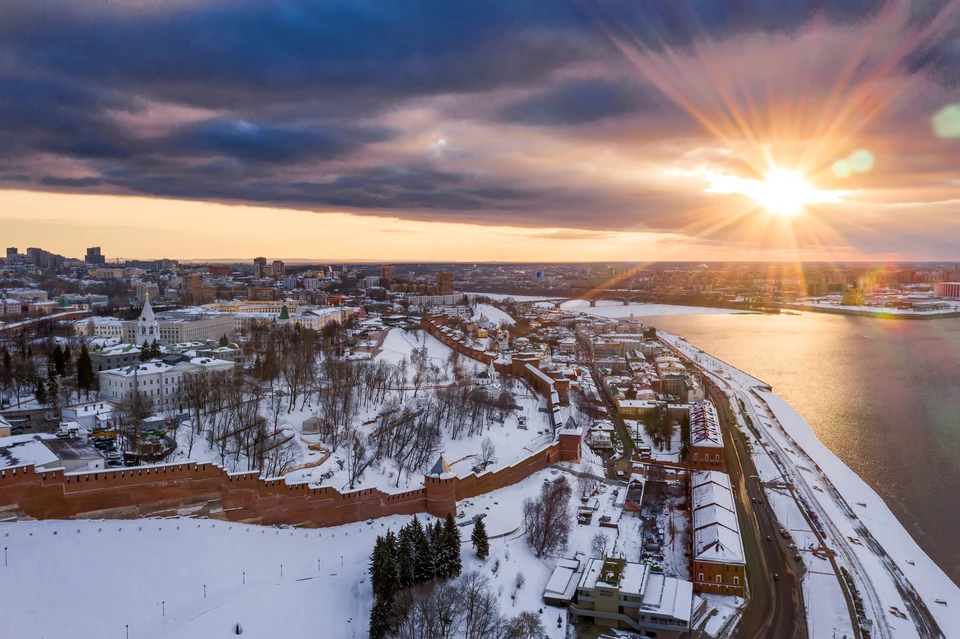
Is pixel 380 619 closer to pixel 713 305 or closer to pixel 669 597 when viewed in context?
pixel 669 597

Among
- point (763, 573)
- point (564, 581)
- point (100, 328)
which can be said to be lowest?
point (763, 573)

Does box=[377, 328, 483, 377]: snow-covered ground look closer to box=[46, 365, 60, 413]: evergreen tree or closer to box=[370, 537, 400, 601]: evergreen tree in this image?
box=[46, 365, 60, 413]: evergreen tree

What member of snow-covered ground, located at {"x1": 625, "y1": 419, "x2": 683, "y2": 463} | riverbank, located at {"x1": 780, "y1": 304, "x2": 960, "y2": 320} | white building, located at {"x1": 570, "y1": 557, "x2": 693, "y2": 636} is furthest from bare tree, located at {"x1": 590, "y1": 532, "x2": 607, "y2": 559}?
riverbank, located at {"x1": 780, "y1": 304, "x2": 960, "y2": 320}

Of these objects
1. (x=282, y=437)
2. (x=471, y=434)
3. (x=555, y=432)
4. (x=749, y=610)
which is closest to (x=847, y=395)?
(x=555, y=432)

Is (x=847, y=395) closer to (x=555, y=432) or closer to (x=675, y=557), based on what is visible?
(x=555, y=432)

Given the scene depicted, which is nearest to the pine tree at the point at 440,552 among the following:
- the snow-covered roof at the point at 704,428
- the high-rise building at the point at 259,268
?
the snow-covered roof at the point at 704,428

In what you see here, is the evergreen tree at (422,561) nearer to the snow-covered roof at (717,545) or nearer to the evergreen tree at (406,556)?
the evergreen tree at (406,556)

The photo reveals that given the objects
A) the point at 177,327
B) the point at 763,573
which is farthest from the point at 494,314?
the point at 763,573
